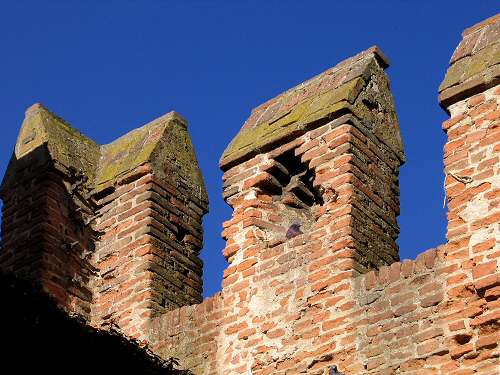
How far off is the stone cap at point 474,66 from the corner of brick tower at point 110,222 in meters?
2.89

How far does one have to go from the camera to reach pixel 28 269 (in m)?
10.3

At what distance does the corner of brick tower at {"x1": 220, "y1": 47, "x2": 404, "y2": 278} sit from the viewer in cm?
907

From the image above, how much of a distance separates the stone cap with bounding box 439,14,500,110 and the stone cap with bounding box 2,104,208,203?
2.93 meters

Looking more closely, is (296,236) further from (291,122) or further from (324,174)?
(291,122)

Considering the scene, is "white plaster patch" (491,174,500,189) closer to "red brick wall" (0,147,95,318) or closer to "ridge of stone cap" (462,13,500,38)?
"ridge of stone cap" (462,13,500,38)

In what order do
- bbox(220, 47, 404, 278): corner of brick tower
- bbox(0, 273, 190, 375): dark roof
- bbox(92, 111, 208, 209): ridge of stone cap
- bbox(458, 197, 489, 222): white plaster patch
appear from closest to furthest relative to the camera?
bbox(0, 273, 190, 375): dark roof
bbox(458, 197, 489, 222): white plaster patch
bbox(220, 47, 404, 278): corner of brick tower
bbox(92, 111, 208, 209): ridge of stone cap

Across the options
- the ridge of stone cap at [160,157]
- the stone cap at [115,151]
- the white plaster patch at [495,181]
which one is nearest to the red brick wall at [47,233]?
the stone cap at [115,151]

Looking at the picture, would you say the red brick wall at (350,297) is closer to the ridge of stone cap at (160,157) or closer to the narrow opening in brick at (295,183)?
the narrow opening in brick at (295,183)

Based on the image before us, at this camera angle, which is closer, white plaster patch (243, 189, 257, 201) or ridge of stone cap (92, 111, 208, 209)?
white plaster patch (243, 189, 257, 201)

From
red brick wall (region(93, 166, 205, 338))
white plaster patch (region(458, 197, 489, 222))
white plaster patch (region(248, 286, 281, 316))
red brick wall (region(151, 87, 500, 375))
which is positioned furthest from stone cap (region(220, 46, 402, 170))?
white plaster patch (region(458, 197, 489, 222))

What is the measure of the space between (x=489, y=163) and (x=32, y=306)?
124 inches

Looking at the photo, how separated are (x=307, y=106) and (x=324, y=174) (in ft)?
2.32

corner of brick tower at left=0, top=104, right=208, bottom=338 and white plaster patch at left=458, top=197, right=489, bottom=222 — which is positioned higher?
corner of brick tower at left=0, top=104, right=208, bottom=338

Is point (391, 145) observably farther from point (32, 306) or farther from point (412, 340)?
point (32, 306)
